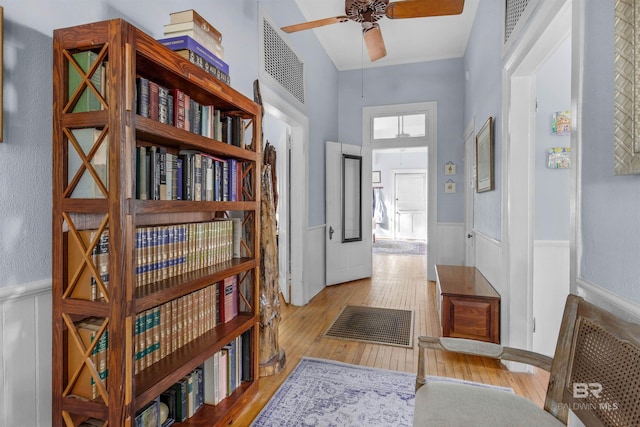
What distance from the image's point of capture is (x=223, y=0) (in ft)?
7.55

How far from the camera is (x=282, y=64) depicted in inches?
130

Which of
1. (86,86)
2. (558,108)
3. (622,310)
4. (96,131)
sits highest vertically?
(558,108)

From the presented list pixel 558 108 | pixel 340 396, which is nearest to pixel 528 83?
pixel 558 108

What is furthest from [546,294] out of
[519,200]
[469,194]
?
[469,194]

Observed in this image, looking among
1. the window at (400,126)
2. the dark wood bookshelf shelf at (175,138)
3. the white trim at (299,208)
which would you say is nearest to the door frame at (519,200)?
the dark wood bookshelf shelf at (175,138)

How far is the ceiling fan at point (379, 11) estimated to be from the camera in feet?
7.82

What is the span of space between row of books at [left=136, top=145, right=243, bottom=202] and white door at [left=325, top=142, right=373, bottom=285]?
273 centimetres

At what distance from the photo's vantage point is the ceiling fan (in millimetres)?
2384

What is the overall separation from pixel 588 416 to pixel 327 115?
4393 mm

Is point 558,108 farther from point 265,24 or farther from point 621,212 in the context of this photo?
point 265,24

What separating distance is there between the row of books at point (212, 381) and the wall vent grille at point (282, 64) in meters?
2.27

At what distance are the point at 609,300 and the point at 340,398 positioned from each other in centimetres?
150

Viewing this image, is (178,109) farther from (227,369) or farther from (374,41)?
(374,41)

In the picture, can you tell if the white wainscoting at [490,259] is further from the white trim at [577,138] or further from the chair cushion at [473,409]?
the chair cushion at [473,409]
